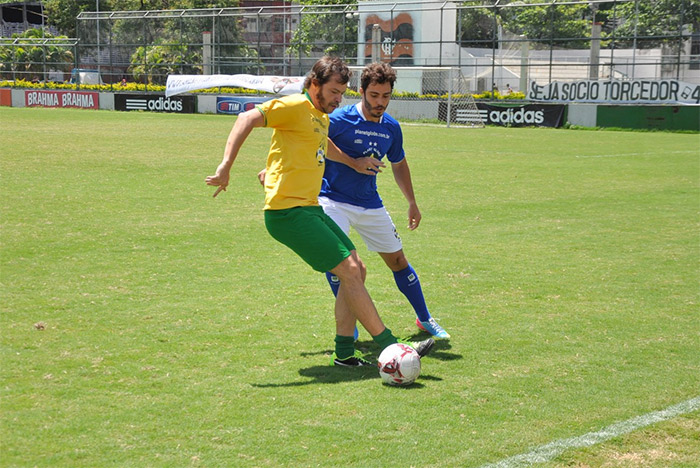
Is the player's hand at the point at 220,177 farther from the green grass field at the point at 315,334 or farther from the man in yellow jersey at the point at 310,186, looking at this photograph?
the green grass field at the point at 315,334

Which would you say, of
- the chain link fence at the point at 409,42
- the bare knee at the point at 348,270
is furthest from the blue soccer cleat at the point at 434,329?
the chain link fence at the point at 409,42

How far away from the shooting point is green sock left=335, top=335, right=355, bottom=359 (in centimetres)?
545

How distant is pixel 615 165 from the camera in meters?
19.2

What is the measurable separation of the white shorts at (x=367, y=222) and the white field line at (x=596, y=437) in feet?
7.69

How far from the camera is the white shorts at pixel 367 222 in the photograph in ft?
19.8

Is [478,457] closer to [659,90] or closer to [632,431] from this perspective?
[632,431]

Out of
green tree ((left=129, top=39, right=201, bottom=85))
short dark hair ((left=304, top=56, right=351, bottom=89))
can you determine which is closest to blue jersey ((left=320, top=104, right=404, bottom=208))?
short dark hair ((left=304, top=56, right=351, bottom=89))

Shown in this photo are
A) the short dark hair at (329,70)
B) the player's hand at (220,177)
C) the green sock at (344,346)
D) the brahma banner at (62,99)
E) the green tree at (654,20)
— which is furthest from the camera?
the brahma banner at (62,99)

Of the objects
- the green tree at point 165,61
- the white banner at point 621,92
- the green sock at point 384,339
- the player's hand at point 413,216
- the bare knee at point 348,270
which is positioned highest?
the green tree at point 165,61

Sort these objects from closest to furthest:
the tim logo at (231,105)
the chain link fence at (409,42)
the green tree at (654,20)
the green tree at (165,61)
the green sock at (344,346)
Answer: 1. the green sock at (344,346)
2. the green tree at (654,20)
3. the chain link fence at (409,42)
4. the tim logo at (231,105)
5. the green tree at (165,61)

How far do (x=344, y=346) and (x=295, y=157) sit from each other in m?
1.32

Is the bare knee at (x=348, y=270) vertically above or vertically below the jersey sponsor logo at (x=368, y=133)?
below

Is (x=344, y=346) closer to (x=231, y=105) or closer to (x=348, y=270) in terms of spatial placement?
(x=348, y=270)

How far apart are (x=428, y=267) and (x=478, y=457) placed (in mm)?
4645
